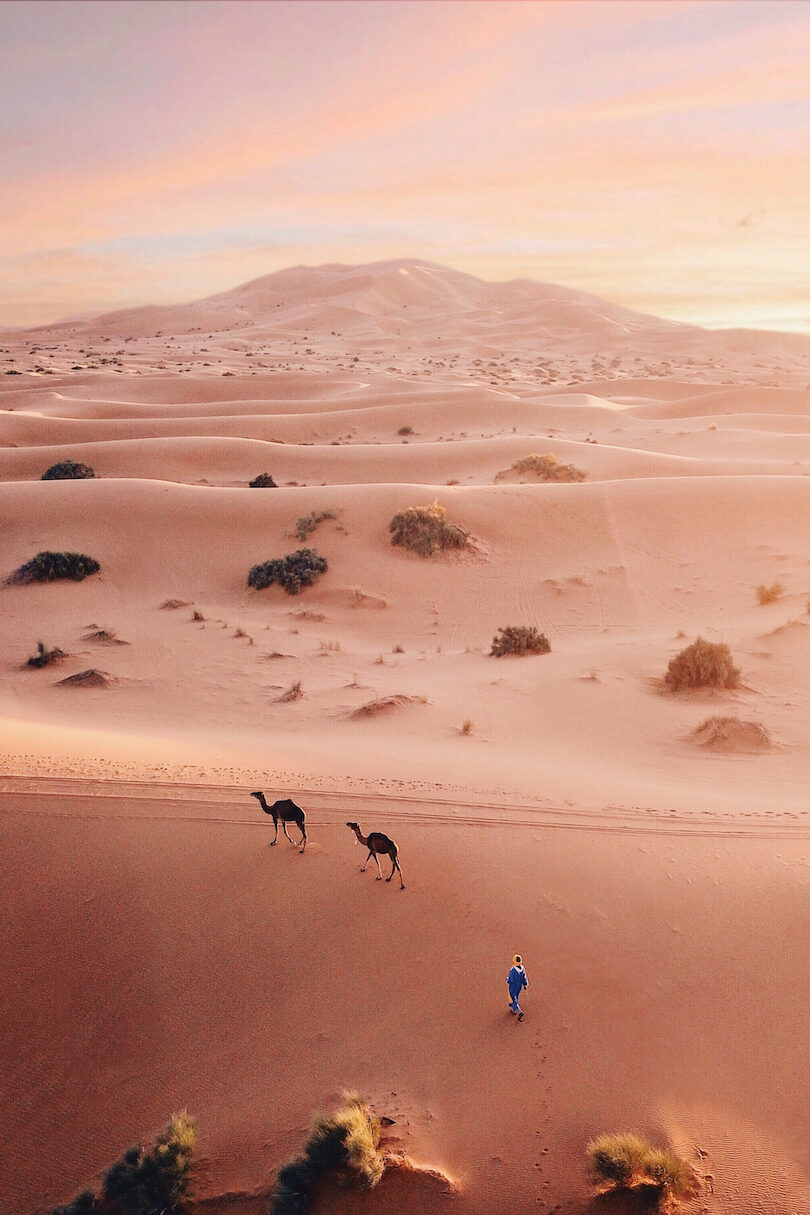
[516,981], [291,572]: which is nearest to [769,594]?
[291,572]

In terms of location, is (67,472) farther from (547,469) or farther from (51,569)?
(547,469)

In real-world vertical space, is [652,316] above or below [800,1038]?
above

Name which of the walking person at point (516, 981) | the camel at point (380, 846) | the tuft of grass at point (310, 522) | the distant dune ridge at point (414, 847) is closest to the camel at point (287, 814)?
→ the distant dune ridge at point (414, 847)

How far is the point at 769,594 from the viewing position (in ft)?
50.1

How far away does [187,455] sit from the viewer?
28.9 m

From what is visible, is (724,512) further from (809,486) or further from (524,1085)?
(524,1085)

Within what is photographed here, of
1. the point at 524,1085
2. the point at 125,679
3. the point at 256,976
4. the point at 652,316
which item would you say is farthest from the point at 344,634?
the point at 652,316

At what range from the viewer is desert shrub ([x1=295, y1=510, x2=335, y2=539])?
19156 mm

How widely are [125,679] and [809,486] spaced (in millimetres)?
17625

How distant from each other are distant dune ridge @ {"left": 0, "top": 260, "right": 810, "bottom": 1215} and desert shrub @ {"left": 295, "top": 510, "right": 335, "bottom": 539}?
0.19 m

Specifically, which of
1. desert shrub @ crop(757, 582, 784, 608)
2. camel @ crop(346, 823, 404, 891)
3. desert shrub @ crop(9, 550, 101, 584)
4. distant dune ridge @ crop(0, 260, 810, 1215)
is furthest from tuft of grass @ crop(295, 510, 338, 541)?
camel @ crop(346, 823, 404, 891)

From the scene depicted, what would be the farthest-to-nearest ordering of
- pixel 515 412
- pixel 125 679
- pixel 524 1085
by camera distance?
1. pixel 515 412
2. pixel 125 679
3. pixel 524 1085

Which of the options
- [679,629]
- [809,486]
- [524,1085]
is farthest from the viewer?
[809,486]

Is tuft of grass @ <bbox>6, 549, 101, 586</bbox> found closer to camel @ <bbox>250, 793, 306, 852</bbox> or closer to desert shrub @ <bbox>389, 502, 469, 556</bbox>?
desert shrub @ <bbox>389, 502, 469, 556</bbox>
